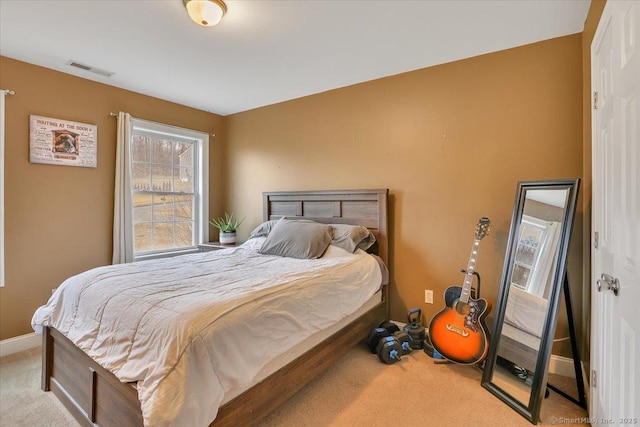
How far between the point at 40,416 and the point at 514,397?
9.38 feet

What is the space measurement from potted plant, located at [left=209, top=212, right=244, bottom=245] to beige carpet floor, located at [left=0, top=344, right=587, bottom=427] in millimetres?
2021

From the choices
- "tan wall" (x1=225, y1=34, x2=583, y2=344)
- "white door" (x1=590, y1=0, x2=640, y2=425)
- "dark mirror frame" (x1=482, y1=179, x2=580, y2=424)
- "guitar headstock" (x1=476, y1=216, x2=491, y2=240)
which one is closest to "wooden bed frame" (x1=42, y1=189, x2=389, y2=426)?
"tan wall" (x1=225, y1=34, x2=583, y2=344)

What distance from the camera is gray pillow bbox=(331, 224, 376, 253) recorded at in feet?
9.16

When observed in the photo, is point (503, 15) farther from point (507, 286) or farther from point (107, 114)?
point (107, 114)

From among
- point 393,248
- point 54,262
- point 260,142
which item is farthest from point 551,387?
point 54,262

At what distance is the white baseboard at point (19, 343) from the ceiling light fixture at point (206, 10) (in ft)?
10.0

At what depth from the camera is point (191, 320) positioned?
129 cm

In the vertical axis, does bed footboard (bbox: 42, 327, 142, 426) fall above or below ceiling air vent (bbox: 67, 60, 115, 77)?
below

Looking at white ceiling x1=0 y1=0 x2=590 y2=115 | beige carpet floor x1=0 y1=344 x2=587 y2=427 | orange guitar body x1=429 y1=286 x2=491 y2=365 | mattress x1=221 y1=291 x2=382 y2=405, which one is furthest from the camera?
orange guitar body x1=429 y1=286 x2=491 y2=365

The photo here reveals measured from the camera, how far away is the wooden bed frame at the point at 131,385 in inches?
54.4

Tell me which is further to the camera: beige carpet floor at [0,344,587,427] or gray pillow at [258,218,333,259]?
gray pillow at [258,218,333,259]

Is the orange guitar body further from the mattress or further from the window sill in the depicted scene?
the window sill

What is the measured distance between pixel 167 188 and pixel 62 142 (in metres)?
1.18

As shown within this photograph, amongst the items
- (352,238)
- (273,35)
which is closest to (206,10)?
(273,35)
